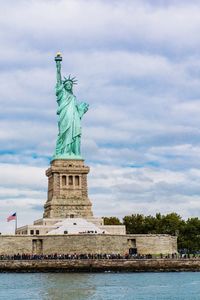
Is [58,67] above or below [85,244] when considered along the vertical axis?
above

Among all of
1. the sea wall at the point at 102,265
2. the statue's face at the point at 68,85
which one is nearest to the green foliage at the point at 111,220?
the statue's face at the point at 68,85

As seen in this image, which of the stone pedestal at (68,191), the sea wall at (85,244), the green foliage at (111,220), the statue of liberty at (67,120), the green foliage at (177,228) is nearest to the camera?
the sea wall at (85,244)

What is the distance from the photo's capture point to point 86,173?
7988 cm

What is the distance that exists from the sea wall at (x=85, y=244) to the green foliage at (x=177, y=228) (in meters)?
12.8

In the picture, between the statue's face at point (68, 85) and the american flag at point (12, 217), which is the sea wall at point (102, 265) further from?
the statue's face at point (68, 85)

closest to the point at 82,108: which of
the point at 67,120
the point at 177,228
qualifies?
the point at 67,120

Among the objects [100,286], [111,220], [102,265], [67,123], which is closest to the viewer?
[100,286]

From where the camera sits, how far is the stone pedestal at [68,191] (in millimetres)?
77562

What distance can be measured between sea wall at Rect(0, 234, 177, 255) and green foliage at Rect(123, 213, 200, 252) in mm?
12752

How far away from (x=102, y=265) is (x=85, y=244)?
6746 millimetres

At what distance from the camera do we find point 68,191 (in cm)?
7881

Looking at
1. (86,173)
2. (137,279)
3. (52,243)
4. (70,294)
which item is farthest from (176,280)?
(86,173)

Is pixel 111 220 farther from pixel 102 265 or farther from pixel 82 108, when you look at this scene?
pixel 102 265

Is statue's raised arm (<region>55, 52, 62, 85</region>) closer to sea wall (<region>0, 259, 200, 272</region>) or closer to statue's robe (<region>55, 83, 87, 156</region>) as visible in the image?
statue's robe (<region>55, 83, 87, 156</region>)
